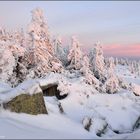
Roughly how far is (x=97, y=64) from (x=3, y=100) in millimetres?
37352

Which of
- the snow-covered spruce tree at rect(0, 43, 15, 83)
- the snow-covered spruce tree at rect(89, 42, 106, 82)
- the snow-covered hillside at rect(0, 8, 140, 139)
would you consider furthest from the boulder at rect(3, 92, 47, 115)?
the snow-covered spruce tree at rect(89, 42, 106, 82)

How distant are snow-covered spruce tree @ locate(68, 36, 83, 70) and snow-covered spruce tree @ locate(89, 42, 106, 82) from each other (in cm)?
356

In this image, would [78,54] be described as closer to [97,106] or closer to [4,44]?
[4,44]

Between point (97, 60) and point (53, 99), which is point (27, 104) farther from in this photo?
point (97, 60)

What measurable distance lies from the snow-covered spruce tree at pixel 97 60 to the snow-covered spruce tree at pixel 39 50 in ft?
46.1

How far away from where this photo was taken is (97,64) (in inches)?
2130

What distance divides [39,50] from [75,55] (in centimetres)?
1435

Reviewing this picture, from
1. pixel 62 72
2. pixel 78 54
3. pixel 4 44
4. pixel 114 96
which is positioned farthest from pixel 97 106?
pixel 78 54

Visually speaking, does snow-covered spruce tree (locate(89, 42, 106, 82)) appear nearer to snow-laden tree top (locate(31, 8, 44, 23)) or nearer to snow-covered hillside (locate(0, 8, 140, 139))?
snow-covered hillside (locate(0, 8, 140, 139))

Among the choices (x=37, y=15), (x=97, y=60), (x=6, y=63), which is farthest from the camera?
(x=97, y=60)

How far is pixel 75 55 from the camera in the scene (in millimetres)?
51656

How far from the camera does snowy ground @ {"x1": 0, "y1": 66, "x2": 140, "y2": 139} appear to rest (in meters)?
13.9

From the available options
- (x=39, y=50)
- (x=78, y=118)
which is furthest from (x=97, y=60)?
(x=78, y=118)

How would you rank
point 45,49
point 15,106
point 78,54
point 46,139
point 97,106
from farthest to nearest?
point 78,54
point 45,49
point 97,106
point 15,106
point 46,139
